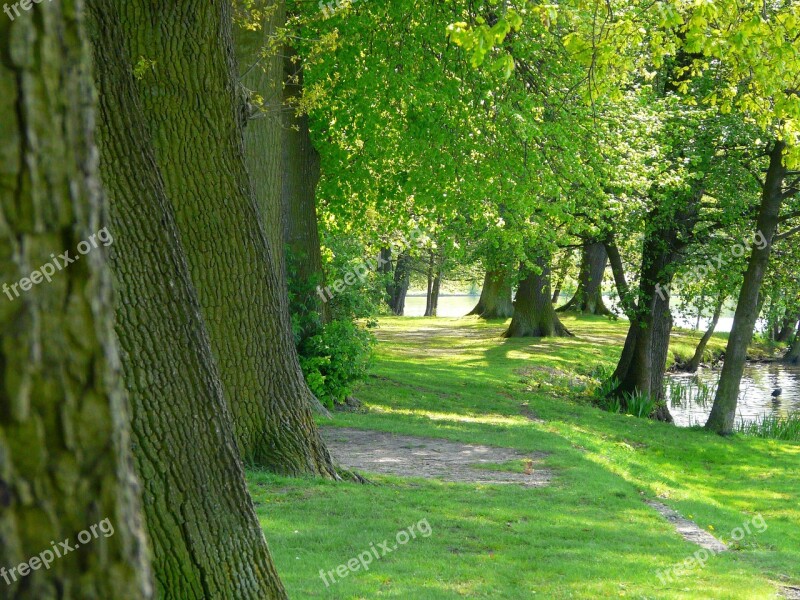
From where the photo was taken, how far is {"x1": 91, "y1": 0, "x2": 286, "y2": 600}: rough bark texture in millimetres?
4770

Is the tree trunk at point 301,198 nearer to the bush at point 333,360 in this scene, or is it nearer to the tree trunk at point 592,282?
the bush at point 333,360

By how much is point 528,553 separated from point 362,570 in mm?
1758

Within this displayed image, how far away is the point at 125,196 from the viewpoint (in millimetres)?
4984

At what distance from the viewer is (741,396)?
31.8 m

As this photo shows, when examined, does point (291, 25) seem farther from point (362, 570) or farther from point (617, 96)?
point (362, 570)

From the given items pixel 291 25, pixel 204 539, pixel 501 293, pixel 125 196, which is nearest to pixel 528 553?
pixel 204 539

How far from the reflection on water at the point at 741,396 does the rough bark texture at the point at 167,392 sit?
70.2 feet

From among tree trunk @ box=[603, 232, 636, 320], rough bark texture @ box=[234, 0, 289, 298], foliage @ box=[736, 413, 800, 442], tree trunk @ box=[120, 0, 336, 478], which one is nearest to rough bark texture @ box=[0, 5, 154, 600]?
tree trunk @ box=[120, 0, 336, 478]

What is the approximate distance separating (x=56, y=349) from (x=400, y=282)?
53.0 m

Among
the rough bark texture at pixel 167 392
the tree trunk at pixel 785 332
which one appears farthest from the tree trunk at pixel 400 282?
the rough bark texture at pixel 167 392

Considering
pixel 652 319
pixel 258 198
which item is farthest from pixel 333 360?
pixel 652 319

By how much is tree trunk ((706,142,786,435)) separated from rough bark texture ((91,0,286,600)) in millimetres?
17942

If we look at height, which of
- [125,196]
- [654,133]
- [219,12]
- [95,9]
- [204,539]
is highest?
[654,133]

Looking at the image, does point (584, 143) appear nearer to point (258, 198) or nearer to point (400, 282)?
point (258, 198)
